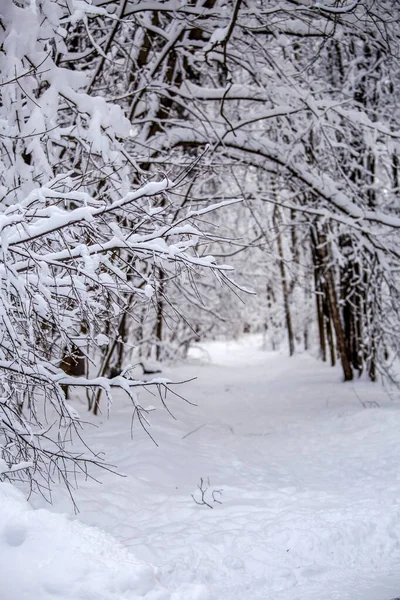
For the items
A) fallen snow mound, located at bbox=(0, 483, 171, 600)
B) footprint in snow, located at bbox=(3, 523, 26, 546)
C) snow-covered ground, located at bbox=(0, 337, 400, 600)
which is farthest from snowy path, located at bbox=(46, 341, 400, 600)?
footprint in snow, located at bbox=(3, 523, 26, 546)

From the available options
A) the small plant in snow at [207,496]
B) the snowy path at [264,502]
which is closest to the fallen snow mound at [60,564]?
the snowy path at [264,502]

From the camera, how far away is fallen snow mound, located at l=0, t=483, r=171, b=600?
77.0 inches

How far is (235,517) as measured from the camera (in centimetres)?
385

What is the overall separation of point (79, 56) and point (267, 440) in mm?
4782

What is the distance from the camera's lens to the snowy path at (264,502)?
10.00 ft

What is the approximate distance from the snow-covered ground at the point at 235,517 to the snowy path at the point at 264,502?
1cm

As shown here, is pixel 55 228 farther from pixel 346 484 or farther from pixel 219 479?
pixel 346 484

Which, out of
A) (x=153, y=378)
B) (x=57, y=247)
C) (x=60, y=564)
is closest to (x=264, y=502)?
(x=153, y=378)

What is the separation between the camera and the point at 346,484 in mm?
4629

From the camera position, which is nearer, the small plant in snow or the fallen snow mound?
the fallen snow mound

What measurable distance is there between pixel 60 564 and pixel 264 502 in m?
2.44

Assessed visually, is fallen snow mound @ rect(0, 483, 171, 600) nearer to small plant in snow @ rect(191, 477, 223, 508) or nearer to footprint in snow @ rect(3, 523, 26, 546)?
footprint in snow @ rect(3, 523, 26, 546)

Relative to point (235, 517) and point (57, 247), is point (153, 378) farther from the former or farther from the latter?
point (57, 247)

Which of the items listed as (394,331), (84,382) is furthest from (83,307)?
(394,331)
